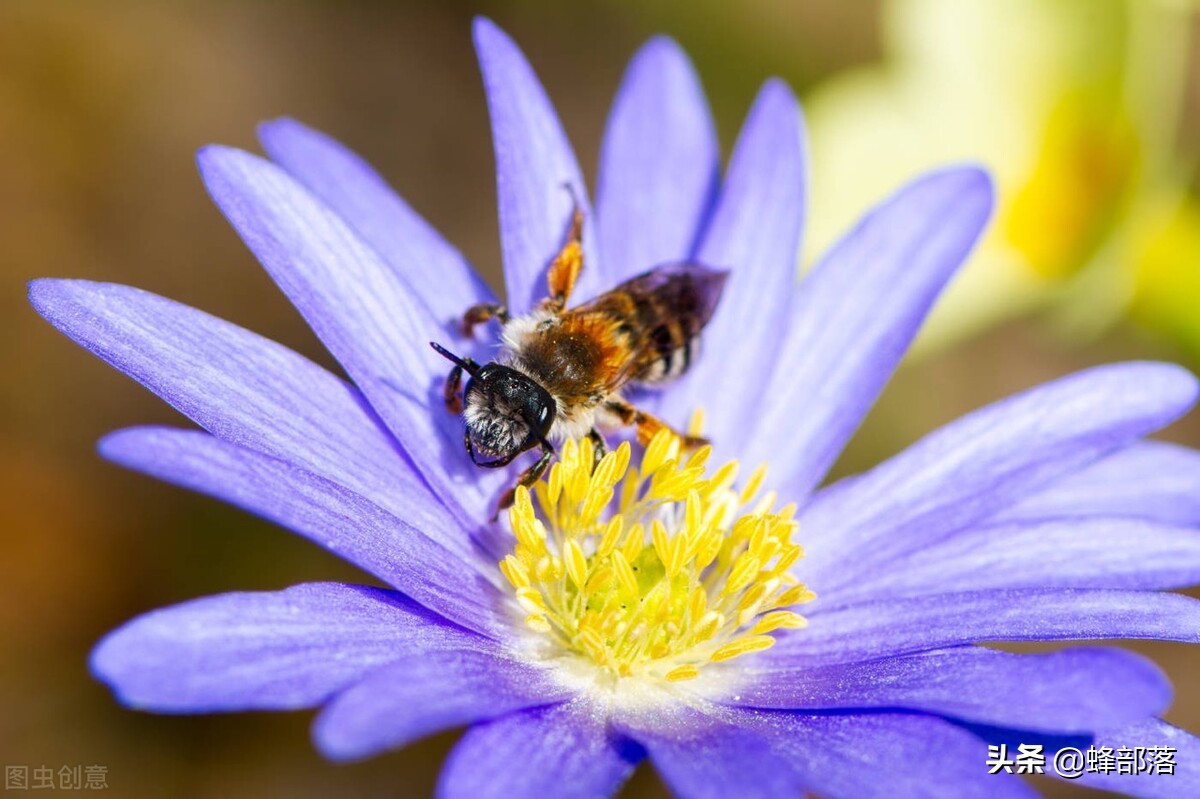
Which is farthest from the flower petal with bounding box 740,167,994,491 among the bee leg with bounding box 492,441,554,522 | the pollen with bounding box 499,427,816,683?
the bee leg with bounding box 492,441,554,522

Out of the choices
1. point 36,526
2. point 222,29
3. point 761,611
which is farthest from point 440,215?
point 761,611

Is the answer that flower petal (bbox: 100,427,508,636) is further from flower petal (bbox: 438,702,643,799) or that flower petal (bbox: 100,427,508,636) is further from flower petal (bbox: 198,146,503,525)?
flower petal (bbox: 438,702,643,799)

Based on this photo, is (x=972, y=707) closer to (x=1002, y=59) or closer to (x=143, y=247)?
(x=1002, y=59)

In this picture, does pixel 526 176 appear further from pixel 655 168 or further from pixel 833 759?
pixel 833 759

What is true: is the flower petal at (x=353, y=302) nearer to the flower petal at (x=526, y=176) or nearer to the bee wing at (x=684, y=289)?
the flower petal at (x=526, y=176)

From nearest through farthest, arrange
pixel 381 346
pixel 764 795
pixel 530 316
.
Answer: pixel 764 795 → pixel 381 346 → pixel 530 316

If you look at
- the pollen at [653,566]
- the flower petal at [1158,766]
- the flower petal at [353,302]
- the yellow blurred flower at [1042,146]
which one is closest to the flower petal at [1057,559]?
the pollen at [653,566]
